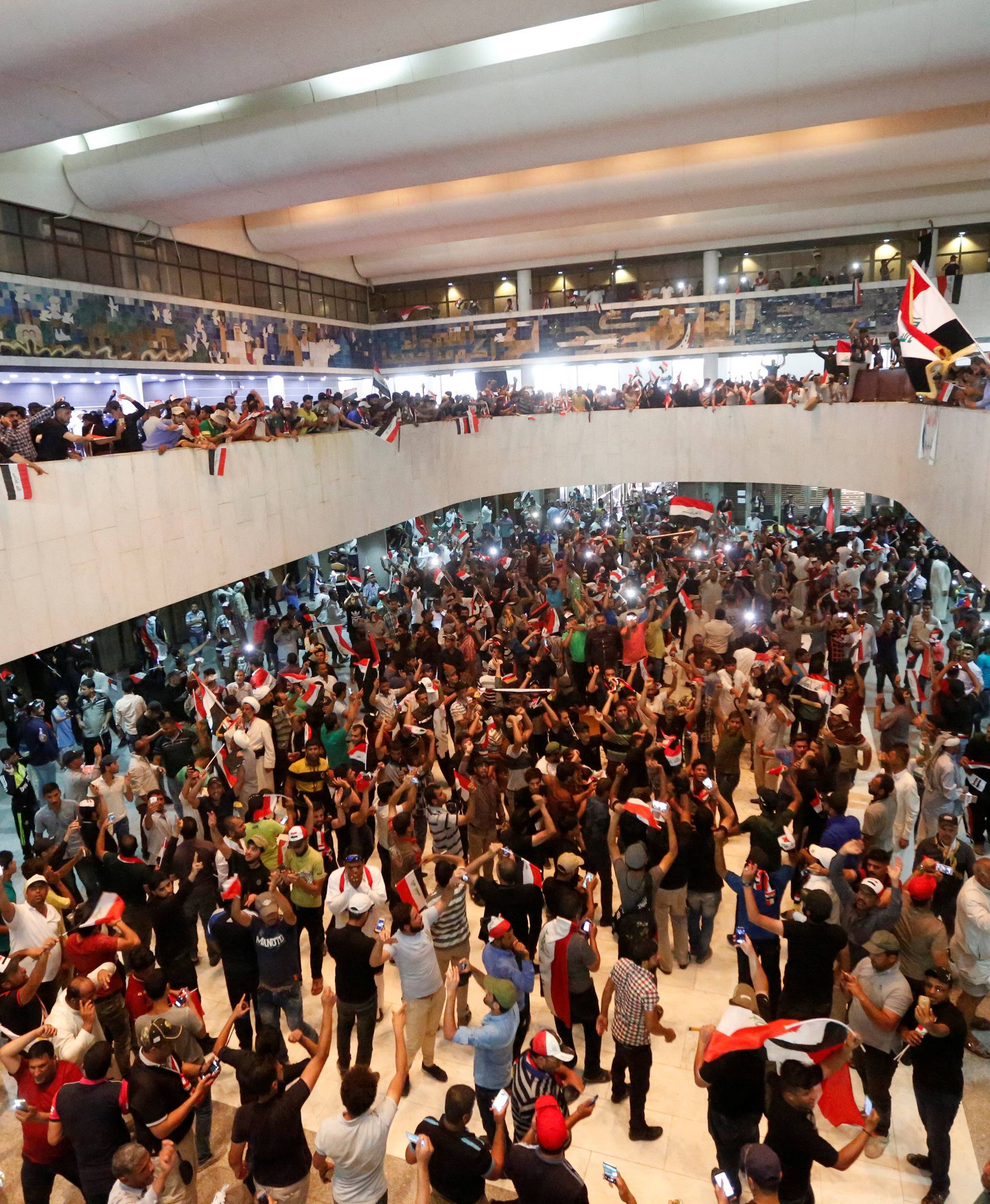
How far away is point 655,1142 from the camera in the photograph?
4.93 m

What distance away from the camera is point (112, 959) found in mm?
5422

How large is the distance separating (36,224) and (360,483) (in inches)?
321

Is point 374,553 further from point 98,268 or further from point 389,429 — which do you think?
point 98,268

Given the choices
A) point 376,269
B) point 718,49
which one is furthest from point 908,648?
point 376,269

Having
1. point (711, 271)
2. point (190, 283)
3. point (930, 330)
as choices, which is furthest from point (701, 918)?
point (711, 271)

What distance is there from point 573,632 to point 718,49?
8.30 metres

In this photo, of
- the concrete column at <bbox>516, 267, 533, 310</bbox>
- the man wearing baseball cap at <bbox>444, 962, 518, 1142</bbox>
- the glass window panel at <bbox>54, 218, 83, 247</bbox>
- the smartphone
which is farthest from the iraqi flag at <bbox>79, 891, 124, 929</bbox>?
the concrete column at <bbox>516, 267, 533, 310</bbox>

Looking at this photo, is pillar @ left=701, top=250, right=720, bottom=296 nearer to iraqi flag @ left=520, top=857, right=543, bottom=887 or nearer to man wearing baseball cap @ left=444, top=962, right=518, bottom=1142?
iraqi flag @ left=520, top=857, right=543, bottom=887

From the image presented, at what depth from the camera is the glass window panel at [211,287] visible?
69.4 feet

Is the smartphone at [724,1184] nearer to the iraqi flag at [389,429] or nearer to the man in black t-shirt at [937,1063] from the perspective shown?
the man in black t-shirt at [937,1063]

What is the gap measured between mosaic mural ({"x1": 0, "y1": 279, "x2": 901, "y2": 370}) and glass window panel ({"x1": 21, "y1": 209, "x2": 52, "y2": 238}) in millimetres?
983

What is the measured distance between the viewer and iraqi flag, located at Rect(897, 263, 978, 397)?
32.6 ft

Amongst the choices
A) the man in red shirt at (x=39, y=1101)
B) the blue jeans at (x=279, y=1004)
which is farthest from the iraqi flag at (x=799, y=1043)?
the man in red shirt at (x=39, y=1101)

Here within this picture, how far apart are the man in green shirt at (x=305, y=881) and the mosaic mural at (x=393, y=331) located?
1371cm
